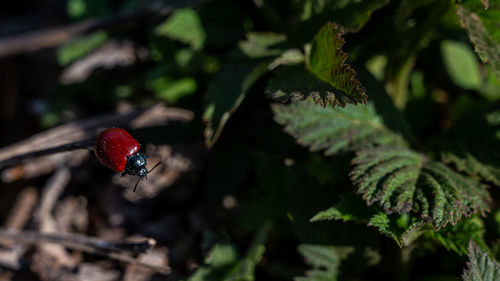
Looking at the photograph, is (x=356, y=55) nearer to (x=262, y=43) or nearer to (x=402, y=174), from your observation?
(x=262, y=43)

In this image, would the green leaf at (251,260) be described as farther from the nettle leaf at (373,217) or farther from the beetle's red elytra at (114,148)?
the beetle's red elytra at (114,148)

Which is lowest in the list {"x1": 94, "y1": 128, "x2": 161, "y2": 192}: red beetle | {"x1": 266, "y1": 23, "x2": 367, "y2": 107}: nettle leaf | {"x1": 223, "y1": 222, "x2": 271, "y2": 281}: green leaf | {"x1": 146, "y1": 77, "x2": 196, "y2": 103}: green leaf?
{"x1": 223, "y1": 222, "x2": 271, "y2": 281}: green leaf

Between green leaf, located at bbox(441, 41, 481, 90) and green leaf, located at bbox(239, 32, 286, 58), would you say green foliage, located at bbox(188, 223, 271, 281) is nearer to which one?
green leaf, located at bbox(239, 32, 286, 58)

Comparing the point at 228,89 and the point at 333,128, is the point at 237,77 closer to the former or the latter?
the point at 228,89

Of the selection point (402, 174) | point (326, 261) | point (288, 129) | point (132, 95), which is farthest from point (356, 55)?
point (132, 95)

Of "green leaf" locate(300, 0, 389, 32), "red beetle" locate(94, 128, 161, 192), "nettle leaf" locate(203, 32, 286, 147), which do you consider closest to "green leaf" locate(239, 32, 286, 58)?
"nettle leaf" locate(203, 32, 286, 147)

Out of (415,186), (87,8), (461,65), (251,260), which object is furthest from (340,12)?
(87,8)

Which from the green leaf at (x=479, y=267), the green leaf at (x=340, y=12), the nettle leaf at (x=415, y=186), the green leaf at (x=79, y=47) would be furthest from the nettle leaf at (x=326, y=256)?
the green leaf at (x=79, y=47)
